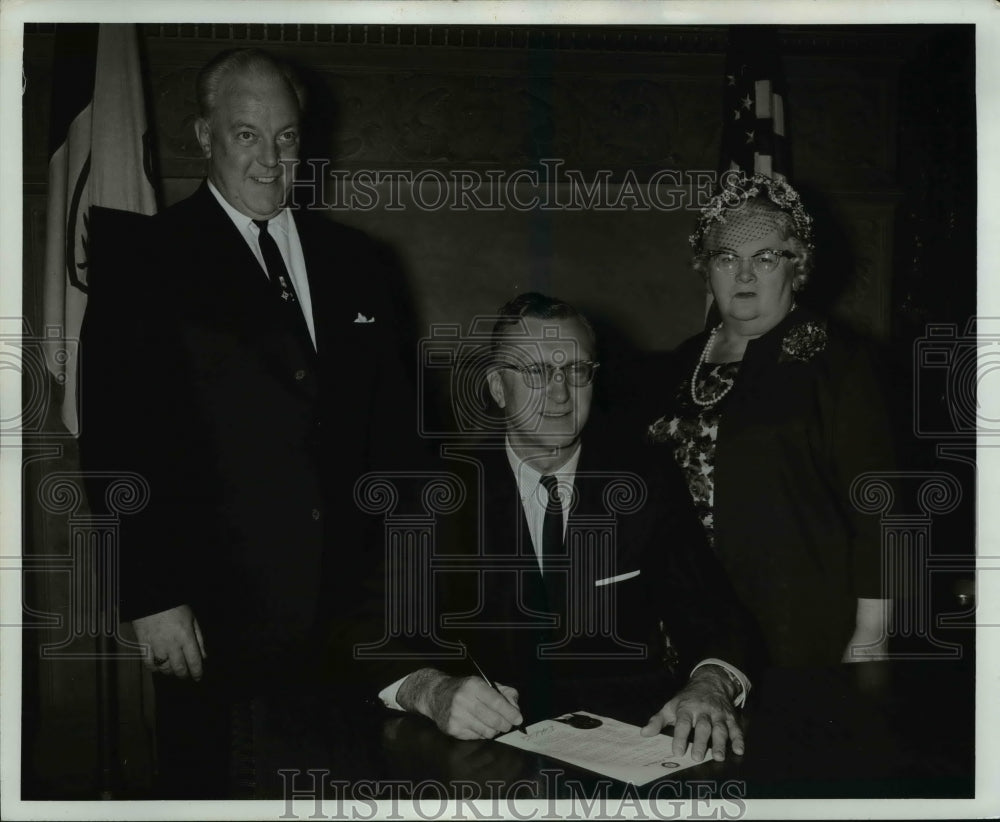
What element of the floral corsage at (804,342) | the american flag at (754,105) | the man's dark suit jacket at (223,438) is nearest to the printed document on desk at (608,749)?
the man's dark suit jacket at (223,438)

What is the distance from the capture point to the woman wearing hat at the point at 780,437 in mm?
2961

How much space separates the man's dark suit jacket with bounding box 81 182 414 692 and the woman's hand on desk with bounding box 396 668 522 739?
40 cm

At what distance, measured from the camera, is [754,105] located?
306 cm

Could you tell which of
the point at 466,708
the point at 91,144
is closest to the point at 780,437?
the point at 466,708

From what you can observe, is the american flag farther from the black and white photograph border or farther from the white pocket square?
the white pocket square

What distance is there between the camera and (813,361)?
300cm

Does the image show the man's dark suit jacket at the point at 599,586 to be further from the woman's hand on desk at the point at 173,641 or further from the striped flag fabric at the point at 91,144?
the striped flag fabric at the point at 91,144

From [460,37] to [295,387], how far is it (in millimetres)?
1109

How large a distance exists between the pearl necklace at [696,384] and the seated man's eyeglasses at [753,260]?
0.55 feet

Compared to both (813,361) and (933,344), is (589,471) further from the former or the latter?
(933,344)

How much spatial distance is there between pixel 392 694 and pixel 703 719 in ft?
2.66

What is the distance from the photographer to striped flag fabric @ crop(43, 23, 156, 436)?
293cm

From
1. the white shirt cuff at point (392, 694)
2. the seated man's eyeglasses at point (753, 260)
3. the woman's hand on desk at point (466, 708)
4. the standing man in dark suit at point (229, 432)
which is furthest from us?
the seated man's eyeglasses at point (753, 260)

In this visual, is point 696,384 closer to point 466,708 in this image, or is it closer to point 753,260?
point 753,260
